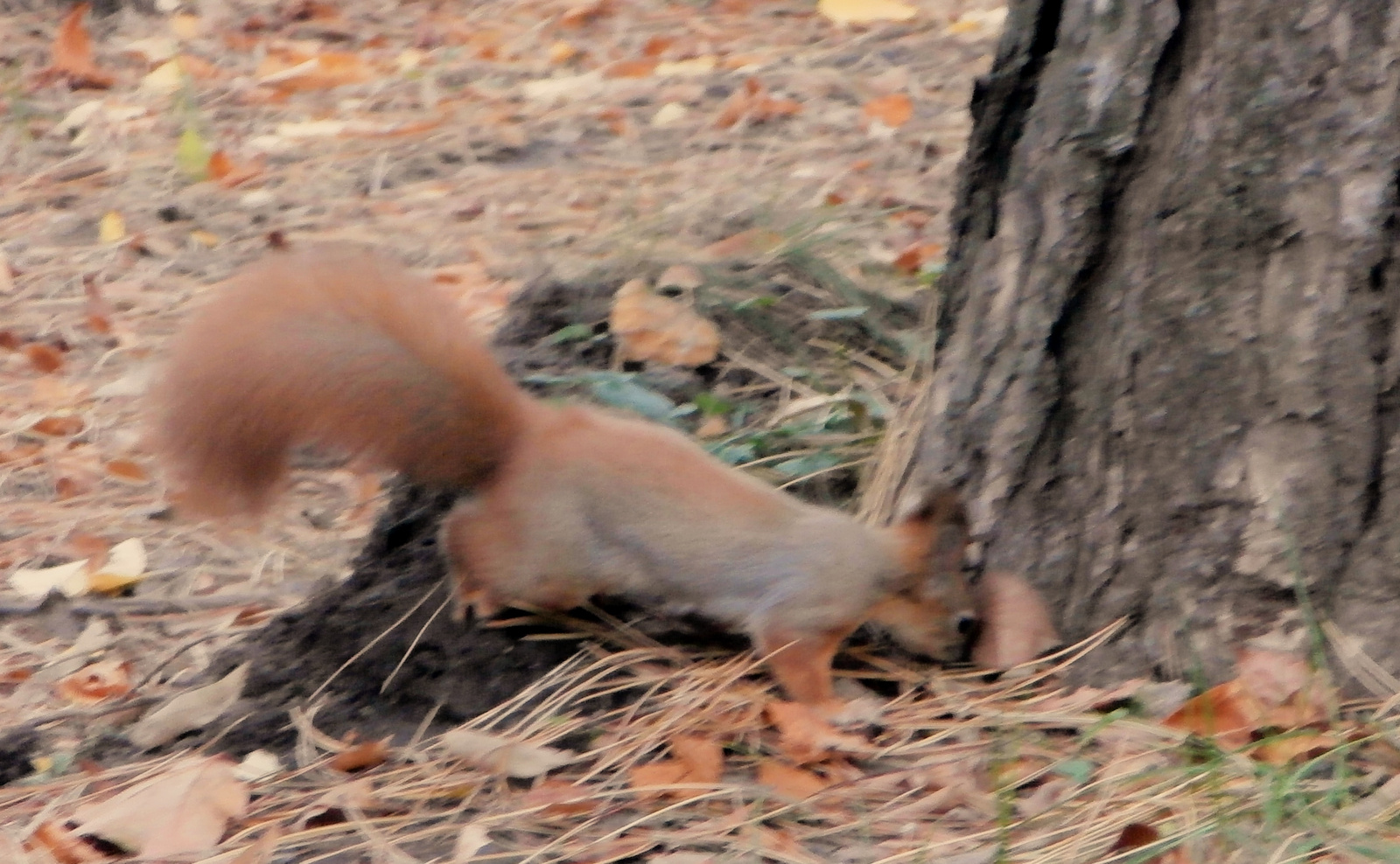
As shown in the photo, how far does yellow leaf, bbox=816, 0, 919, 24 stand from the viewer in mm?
5242

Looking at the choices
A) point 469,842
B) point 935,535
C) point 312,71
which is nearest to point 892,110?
point 312,71

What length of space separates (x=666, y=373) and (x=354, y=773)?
982 mm

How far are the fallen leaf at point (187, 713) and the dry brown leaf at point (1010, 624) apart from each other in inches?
40.8

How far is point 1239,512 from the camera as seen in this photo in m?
1.96

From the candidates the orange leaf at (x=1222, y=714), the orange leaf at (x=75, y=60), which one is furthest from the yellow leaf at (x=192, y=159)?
the orange leaf at (x=1222, y=714)

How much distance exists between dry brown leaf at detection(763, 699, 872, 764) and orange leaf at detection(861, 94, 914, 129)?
2.66 m

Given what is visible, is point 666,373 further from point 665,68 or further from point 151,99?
point 151,99

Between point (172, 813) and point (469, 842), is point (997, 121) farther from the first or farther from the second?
point (172, 813)

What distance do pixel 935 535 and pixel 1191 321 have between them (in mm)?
473

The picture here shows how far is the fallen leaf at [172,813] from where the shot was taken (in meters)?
1.81

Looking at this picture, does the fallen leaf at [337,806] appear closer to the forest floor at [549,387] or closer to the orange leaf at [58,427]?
the forest floor at [549,387]

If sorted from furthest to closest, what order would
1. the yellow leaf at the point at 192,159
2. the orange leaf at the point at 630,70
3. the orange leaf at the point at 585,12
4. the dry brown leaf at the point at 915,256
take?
the orange leaf at the point at 585,12, the orange leaf at the point at 630,70, the yellow leaf at the point at 192,159, the dry brown leaf at the point at 915,256

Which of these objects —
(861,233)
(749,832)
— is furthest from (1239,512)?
(861,233)

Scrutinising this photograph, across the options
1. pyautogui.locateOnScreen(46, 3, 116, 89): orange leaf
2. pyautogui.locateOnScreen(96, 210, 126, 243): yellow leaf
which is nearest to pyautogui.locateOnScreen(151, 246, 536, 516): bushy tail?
pyautogui.locateOnScreen(96, 210, 126, 243): yellow leaf
